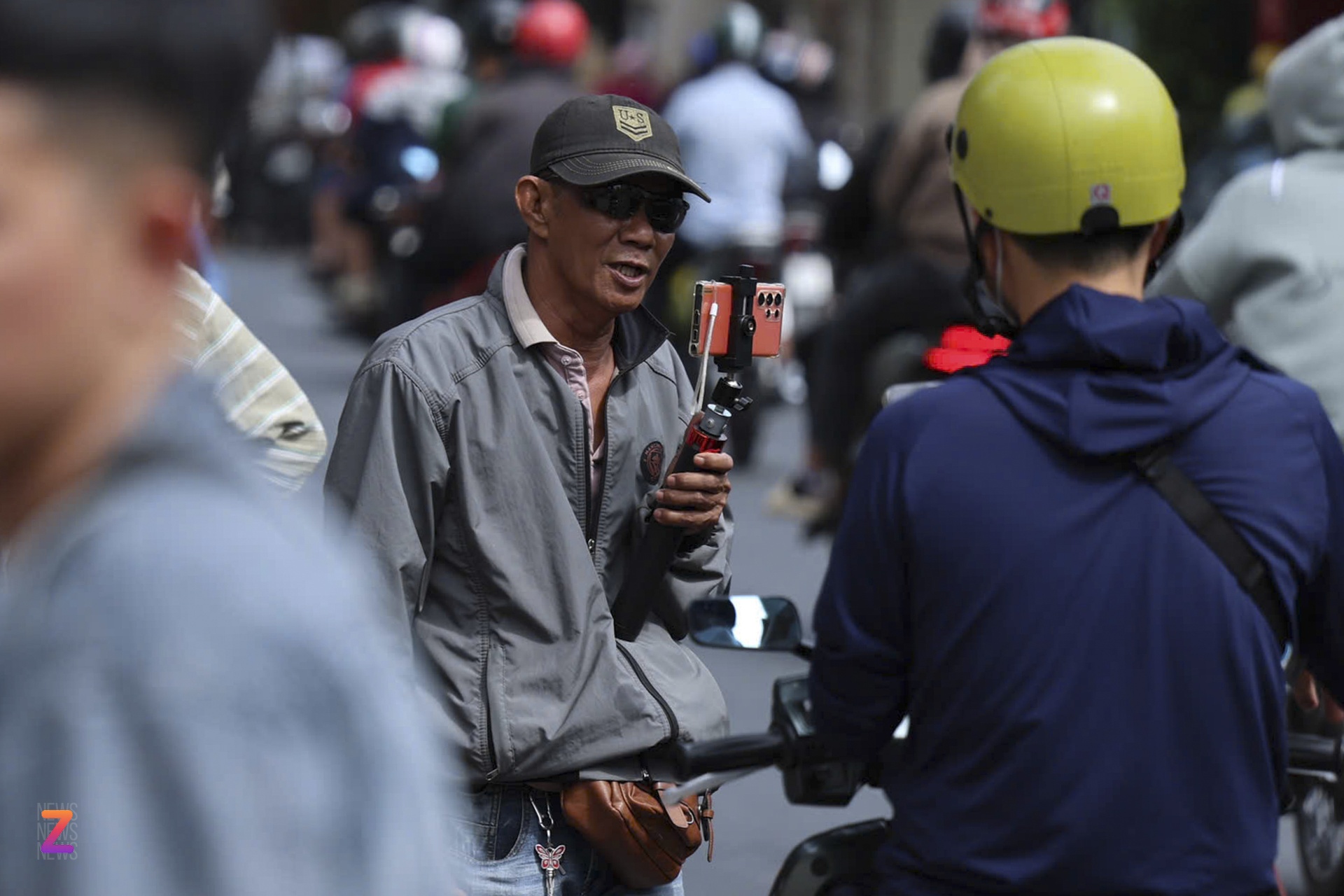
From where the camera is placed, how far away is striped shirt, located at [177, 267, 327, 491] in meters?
3.25

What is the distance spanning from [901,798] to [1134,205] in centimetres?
74

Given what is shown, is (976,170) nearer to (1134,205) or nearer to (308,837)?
(1134,205)

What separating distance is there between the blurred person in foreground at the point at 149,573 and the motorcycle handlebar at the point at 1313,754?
180 cm

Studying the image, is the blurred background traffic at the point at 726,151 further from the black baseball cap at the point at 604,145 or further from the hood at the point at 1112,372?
the hood at the point at 1112,372

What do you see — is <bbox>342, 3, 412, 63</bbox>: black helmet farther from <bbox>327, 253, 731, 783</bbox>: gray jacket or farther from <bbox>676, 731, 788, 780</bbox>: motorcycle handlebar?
<bbox>676, 731, 788, 780</bbox>: motorcycle handlebar

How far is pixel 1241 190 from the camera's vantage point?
4.59 m

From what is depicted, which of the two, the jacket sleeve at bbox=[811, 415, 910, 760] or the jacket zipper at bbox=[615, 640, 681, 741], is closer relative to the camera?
the jacket sleeve at bbox=[811, 415, 910, 760]

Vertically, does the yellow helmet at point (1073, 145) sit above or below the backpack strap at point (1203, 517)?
above

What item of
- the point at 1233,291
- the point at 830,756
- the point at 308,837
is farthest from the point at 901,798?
the point at 1233,291

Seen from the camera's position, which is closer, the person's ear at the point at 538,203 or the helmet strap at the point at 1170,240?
the helmet strap at the point at 1170,240

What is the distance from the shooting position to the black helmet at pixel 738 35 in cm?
1079

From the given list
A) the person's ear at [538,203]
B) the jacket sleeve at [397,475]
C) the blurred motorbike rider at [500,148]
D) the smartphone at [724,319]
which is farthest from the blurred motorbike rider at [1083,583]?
the blurred motorbike rider at [500,148]

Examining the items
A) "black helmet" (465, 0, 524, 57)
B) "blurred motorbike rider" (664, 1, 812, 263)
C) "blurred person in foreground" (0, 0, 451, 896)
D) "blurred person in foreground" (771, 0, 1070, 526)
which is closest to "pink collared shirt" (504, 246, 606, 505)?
"blurred person in foreground" (0, 0, 451, 896)

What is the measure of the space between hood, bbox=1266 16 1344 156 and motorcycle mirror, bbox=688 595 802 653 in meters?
2.62
